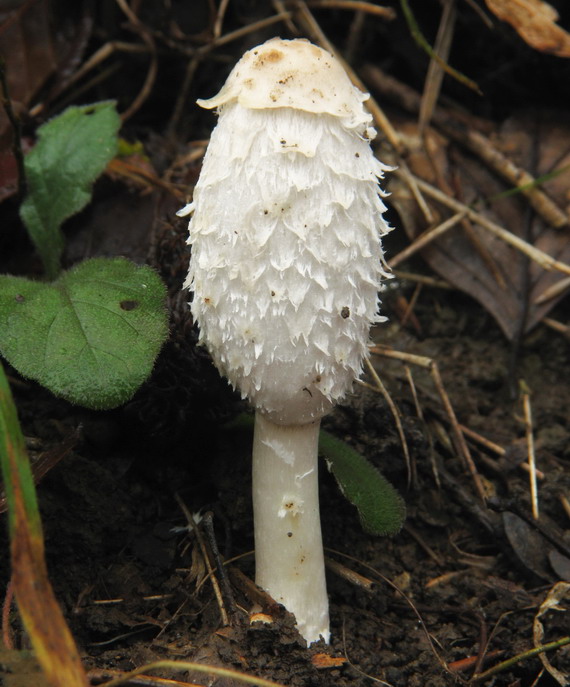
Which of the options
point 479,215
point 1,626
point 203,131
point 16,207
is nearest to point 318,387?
point 1,626

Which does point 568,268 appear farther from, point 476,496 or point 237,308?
point 237,308

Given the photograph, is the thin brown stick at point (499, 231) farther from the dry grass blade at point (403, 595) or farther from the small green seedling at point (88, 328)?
the small green seedling at point (88, 328)

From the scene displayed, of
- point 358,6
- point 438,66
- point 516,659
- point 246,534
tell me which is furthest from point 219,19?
point 516,659

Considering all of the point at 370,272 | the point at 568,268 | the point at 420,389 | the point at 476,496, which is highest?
the point at 370,272

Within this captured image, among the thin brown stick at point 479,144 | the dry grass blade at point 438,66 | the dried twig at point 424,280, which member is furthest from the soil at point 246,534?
the dry grass blade at point 438,66

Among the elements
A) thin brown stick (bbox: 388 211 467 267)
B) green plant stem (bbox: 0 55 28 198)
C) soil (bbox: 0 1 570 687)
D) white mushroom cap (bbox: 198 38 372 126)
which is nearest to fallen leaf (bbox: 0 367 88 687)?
soil (bbox: 0 1 570 687)

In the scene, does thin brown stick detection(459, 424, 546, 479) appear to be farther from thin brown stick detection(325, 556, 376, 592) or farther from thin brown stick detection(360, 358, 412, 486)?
thin brown stick detection(325, 556, 376, 592)
